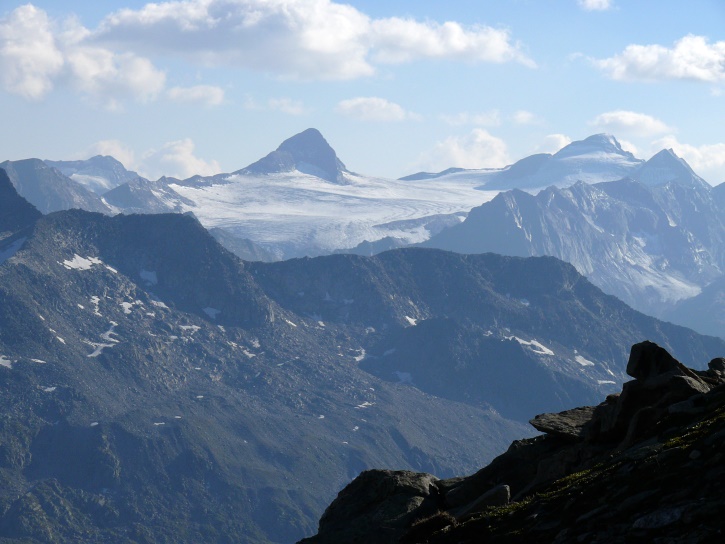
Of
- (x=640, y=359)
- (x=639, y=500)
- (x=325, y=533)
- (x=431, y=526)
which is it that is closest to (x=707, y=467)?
(x=639, y=500)

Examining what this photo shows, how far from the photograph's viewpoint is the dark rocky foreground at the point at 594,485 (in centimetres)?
3878

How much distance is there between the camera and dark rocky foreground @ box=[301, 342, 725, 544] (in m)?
38.8

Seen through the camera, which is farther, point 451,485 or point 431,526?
point 451,485

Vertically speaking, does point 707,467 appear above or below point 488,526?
above

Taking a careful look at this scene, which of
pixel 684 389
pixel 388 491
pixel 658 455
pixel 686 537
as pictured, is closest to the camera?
pixel 686 537

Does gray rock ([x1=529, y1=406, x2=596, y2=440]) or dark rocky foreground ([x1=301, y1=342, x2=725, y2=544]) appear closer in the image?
dark rocky foreground ([x1=301, y1=342, x2=725, y2=544])

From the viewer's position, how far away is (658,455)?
43688 millimetres

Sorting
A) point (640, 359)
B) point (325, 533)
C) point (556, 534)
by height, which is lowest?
point (325, 533)

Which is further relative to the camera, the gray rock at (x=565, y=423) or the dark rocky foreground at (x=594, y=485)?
the gray rock at (x=565, y=423)

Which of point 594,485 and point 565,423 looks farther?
point 565,423

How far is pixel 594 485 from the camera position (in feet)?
143

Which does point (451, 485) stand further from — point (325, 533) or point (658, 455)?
point (658, 455)

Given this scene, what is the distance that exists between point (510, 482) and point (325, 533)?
9.35 meters

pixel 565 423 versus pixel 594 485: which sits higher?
pixel 594 485
